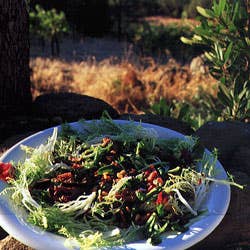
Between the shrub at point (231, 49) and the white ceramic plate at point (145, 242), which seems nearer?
the white ceramic plate at point (145, 242)

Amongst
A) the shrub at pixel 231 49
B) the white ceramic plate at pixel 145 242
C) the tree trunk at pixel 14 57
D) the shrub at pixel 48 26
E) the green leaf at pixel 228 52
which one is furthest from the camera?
the shrub at pixel 48 26

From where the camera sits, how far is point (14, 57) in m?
3.71

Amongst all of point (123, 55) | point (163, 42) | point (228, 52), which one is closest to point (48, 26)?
point (123, 55)

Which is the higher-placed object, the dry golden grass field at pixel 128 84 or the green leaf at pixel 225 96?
the green leaf at pixel 225 96

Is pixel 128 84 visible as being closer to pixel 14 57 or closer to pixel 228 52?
pixel 228 52

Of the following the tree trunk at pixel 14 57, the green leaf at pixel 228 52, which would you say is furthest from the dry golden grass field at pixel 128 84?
the tree trunk at pixel 14 57

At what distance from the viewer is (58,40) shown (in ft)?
40.5

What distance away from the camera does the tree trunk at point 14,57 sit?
3.59 meters

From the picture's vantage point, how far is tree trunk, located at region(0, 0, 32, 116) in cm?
359

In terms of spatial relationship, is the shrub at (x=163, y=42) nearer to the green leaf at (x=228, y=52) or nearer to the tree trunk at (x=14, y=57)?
the green leaf at (x=228, y=52)

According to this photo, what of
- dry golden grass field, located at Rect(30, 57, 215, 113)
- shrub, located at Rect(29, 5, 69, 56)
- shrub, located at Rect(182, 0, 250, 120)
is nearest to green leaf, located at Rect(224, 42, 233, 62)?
shrub, located at Rect(182, 0, 250, 120)

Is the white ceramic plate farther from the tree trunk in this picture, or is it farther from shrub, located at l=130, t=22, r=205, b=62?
shrub, located at l=130, t=22, r=205, b=62

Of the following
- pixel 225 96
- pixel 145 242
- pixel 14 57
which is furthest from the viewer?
pixel 225 96

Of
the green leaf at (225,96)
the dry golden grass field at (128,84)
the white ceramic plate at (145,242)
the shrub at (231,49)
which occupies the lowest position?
the dry golden grass field at (128,84)
